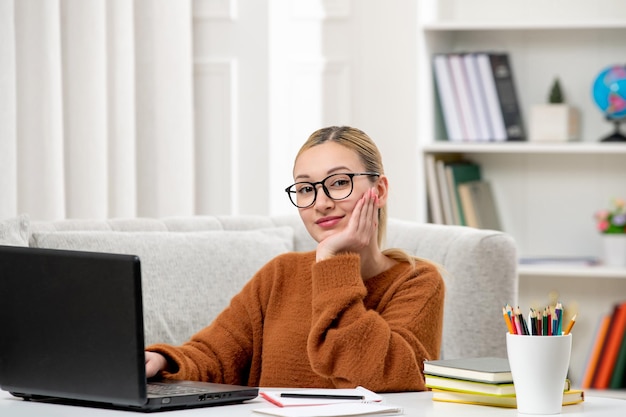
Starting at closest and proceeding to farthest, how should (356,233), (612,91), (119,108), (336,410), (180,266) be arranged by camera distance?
(336,410) → (356,233) → (180,266) → (119,108) → (612,91)

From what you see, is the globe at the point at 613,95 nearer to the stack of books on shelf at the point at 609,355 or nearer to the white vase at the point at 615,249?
the white vase at the point at 615,249

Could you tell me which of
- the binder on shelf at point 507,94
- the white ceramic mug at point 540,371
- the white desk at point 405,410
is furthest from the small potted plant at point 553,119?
the white ceramic mug at point 540,371

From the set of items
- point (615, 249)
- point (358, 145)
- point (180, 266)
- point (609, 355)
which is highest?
point (358, 145)

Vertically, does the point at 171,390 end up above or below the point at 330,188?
below

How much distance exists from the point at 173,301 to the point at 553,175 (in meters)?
1.86

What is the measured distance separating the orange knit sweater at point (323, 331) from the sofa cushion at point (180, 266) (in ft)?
1.24

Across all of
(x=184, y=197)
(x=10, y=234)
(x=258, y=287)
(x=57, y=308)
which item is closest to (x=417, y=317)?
(x=258, y=287)

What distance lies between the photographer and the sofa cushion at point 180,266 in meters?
2.27

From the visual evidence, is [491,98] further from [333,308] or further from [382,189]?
[333,308]

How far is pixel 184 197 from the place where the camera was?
3338 millimetres

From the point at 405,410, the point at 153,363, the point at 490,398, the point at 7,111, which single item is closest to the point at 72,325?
the point at 153,363

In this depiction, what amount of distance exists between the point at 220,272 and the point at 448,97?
1473 mm

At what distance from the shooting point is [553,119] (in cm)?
356

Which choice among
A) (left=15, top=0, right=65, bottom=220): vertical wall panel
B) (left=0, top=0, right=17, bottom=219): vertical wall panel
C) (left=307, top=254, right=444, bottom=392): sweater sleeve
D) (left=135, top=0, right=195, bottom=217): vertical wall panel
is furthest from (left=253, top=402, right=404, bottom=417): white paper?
(left=135, top=0, right=195, bottom=217): vertical wall panel
